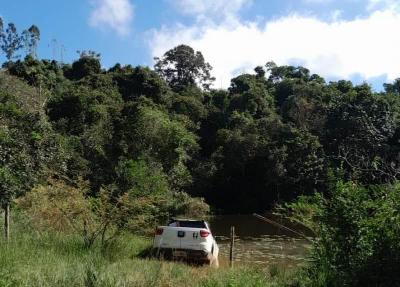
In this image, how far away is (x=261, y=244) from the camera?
902 inches

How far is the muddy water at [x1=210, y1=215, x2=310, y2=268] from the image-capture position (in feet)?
57.8

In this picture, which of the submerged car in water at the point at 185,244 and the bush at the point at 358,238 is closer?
the bush at the point at 358,238

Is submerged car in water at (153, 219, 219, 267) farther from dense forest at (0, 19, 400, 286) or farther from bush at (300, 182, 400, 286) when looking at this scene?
bush at (300, 182, 400, 286)

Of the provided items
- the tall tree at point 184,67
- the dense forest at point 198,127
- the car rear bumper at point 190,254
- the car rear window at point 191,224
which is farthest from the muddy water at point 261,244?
the tall tree at point 184,67

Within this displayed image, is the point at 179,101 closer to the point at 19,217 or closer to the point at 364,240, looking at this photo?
the point at 19,217

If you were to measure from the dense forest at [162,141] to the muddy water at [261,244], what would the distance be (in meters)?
1.99

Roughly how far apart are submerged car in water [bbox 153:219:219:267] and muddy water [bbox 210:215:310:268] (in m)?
2.40

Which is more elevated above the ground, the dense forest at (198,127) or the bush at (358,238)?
the dense forest at (198,127)

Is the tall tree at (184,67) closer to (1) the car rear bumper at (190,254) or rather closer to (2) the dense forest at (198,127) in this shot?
(2) the dense forest at (198,127)

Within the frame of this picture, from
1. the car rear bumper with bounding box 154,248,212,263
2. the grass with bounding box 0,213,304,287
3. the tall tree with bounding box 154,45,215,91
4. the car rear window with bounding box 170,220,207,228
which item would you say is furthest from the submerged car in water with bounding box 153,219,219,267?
the tall tree with bounding box 154,45,215,91

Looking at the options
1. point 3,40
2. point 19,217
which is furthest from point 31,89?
point 19,217

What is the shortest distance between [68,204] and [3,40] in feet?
151

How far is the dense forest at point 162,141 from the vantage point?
47.8 ft

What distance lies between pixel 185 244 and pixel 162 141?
23493mm
